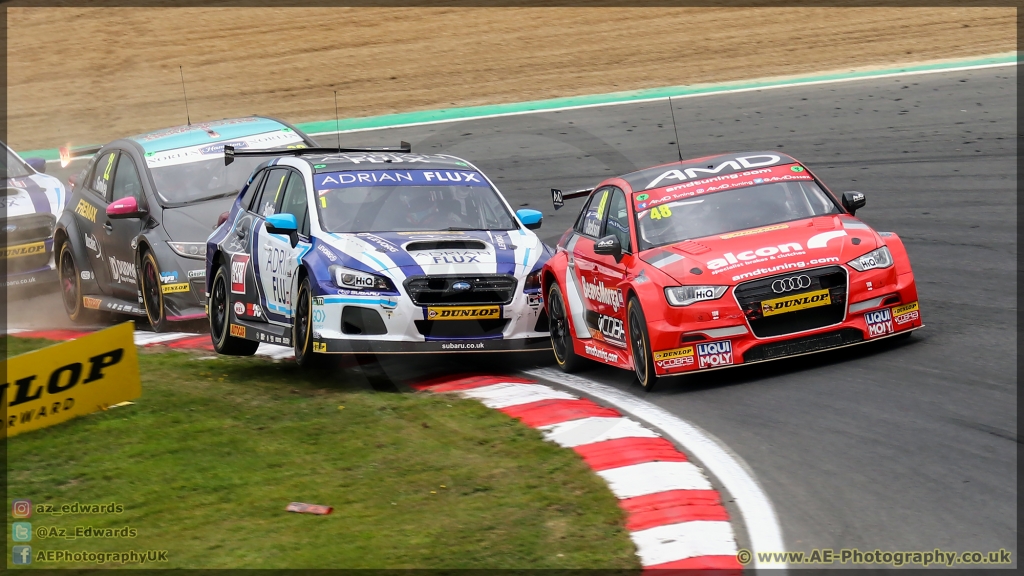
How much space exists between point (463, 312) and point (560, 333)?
0.84 meters

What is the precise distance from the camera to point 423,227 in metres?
10.4

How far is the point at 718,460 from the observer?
7059 millimetres

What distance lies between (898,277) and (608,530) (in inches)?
145

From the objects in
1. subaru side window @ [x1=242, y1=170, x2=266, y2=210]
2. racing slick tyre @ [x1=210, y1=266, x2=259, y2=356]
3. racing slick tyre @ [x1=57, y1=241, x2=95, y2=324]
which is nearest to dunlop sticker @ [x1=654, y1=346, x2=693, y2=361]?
racing slick tyre @ [x1=210, y1=266, x2=259, y2=356]

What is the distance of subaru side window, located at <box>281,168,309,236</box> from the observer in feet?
34.0

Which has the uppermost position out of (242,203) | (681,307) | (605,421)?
(242,203)

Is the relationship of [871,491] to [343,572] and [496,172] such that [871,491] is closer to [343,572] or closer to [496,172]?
[343,572]

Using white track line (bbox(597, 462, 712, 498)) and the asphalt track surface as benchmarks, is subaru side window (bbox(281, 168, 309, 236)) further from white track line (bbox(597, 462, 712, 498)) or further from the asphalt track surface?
white track line (bbox(597, 462, 712, 498))

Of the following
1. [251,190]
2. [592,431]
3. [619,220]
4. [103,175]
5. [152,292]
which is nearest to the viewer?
[592,431]

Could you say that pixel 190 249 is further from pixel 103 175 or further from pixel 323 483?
pixel 323 483

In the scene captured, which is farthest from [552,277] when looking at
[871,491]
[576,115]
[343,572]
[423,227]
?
[576,115]

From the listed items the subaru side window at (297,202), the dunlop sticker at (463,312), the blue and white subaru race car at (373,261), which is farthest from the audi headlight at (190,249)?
the dunlop sticker at (463,312)

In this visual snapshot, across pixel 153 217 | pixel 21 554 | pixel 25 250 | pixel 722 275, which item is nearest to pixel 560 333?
pixel 722 275

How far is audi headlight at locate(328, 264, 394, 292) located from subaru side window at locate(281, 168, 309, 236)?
79 centimetres
